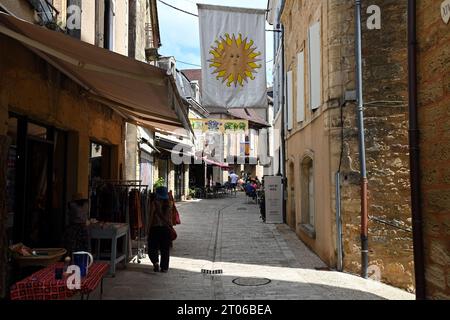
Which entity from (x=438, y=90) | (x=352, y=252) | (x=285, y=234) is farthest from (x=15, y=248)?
(x=285, y=234)

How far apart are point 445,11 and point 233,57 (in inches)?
211

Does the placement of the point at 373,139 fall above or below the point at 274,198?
above

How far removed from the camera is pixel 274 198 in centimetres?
1476

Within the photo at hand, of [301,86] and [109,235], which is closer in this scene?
[109,235]

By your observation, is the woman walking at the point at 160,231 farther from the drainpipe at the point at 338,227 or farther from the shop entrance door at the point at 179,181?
the shop entrance door at the point at 179,181

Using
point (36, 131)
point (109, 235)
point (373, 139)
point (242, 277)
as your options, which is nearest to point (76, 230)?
point (109, 235)

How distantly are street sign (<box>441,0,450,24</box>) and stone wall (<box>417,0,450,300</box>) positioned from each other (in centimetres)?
5

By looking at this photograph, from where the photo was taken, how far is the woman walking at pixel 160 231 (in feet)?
24.1

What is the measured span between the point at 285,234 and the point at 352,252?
4.72 meters

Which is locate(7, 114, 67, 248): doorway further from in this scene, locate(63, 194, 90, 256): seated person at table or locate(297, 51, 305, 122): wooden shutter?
locate(297, 51, 305, 122): wooden shutter

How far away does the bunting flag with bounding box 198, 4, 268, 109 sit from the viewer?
→ 28.6ft

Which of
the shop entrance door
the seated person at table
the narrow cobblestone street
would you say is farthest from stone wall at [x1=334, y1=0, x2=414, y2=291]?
the shop entrance door

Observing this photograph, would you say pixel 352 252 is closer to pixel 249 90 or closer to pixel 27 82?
pixel 249 90

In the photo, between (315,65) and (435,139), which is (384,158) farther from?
(435,139)
